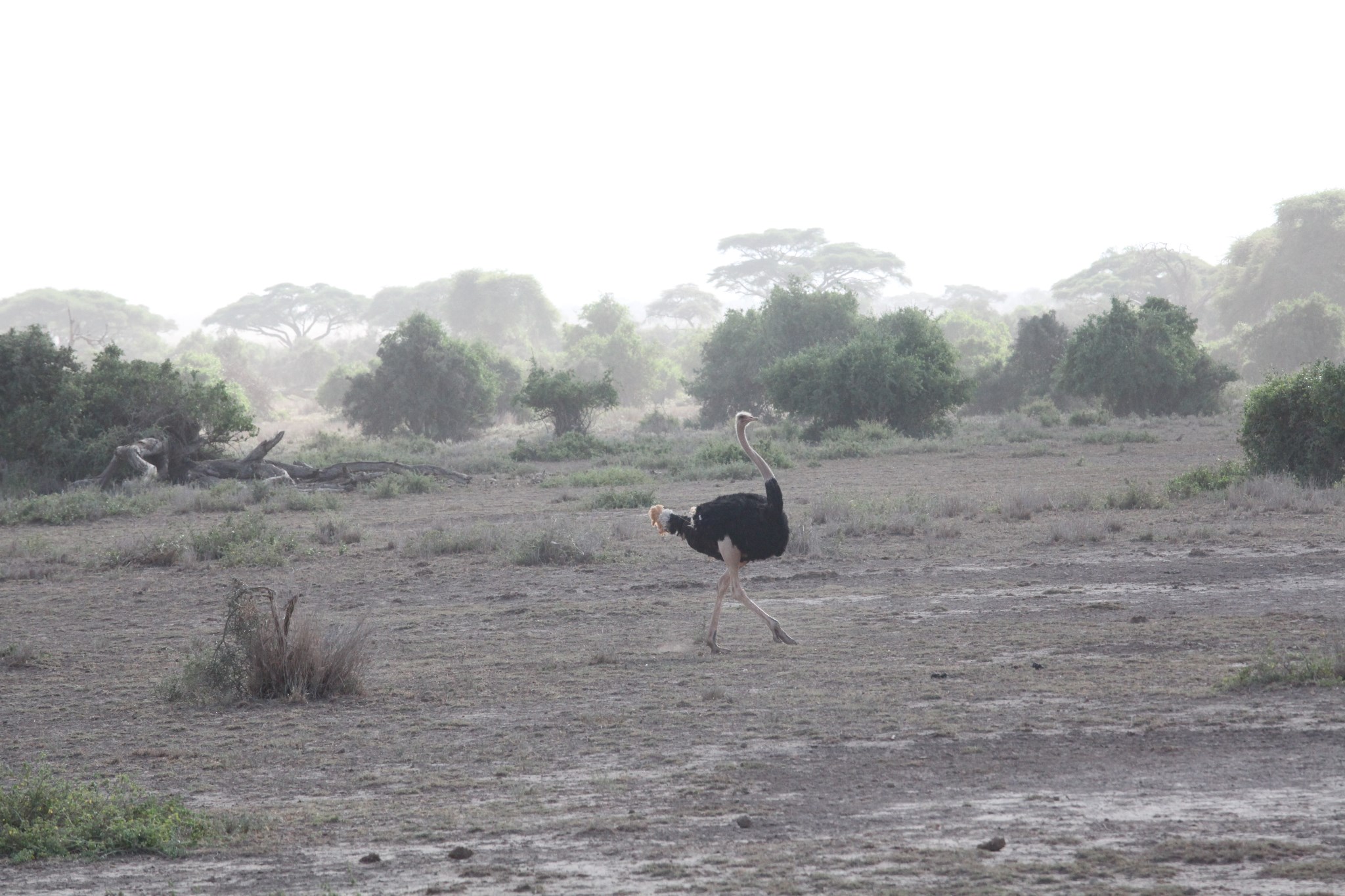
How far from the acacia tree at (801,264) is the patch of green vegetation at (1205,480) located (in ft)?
212

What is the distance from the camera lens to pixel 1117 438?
90.5 ft

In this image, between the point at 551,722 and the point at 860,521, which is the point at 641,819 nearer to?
the point at 551,722

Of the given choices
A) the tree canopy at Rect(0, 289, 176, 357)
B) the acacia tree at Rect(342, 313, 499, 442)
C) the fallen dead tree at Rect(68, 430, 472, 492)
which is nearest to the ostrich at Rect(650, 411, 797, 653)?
the fallen dead tree at Rect(68, 430, 472, 492)

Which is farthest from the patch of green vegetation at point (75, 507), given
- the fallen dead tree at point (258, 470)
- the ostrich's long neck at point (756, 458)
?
the ostrich's long neck at point (756, 458)

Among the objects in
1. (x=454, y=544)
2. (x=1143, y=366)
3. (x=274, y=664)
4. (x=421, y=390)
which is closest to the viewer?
(x=274, y=664)

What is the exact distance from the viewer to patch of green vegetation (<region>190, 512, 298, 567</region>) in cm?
1439

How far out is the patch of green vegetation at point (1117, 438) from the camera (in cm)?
2742

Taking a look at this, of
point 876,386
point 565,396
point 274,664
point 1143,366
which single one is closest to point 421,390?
point 565,396

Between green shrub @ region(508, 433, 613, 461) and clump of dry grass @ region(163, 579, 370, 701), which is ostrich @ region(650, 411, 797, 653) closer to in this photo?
clump of dry grass @ region(163, 579, 370, 701)

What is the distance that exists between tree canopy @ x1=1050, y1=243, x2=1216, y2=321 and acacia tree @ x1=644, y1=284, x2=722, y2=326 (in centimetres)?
2421

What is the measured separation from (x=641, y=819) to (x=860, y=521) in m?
10.2

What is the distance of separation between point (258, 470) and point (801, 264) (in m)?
64.7

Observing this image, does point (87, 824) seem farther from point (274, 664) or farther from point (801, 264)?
point (801, 264)

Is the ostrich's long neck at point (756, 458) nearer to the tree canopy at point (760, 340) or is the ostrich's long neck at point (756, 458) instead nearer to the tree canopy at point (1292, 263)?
the tree canopy at point (760, 340)
